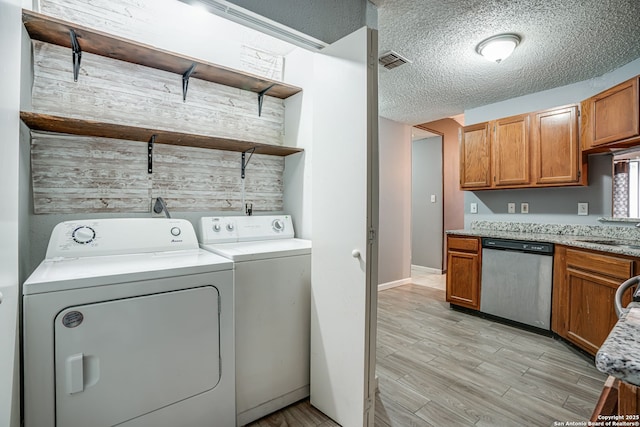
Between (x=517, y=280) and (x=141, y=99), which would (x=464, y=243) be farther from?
(x=141, y=99)

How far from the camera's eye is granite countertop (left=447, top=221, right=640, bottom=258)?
226 centimetres

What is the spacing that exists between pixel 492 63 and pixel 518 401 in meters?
Result: 2.60

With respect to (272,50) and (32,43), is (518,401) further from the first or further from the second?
(32,43)

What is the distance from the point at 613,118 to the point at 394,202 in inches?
95.3

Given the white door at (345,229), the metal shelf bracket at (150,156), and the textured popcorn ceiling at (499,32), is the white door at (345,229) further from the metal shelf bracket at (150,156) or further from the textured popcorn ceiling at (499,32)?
the metal shelf bracket at (150,156)

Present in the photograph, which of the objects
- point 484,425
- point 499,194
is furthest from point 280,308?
point 499,194

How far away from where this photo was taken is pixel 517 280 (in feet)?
9.50

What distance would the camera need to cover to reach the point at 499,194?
365 centimetres

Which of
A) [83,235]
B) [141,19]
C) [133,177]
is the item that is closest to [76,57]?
[141,19]

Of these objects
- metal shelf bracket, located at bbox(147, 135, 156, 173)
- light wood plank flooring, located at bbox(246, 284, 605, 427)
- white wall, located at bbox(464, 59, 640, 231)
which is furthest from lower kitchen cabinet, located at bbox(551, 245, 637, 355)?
metal shelf bracket, located at bbox(147, 135, 156, 173)

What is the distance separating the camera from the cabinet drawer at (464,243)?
321cm

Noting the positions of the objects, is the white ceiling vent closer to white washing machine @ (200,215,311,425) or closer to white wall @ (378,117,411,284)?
white wall @ (378,117,411,284)

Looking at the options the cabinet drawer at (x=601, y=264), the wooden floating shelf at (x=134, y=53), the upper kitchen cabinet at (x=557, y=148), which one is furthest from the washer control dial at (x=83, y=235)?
the upper kitchen cabinet at (x=557, y=148)

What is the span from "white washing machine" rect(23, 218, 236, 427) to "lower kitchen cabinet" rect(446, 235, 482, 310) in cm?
268
